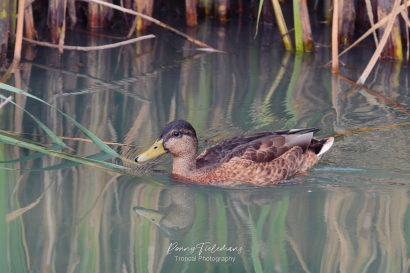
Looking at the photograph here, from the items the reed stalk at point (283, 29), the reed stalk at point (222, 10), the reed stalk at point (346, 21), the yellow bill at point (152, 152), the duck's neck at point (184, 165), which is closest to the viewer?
the yellow bill at point (152, 152)

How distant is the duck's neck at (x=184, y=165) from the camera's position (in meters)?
5.42

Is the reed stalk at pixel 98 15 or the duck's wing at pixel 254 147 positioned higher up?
the reed stalk at pixel 98 15

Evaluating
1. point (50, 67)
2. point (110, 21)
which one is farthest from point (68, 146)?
point (110, 21)

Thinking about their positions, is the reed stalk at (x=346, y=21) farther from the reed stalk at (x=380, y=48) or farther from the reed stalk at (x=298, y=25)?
the reed stalk at (x=380, y=48)

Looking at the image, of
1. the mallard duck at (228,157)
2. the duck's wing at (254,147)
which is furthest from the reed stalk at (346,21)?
the mallard duck at (228,157)

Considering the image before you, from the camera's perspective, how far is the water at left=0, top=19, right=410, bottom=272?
4035mm

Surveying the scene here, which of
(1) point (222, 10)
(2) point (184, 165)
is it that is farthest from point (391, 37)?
(2) point (184, 165)

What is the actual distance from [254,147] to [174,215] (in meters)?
1.12

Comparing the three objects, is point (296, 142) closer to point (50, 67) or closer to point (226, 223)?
point (226, 223)

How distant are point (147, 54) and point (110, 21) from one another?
1.28m

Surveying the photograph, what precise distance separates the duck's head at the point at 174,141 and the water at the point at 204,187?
223mm

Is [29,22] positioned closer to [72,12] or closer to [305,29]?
[72,12]

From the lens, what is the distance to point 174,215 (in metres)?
4.67

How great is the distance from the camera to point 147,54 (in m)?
9.12
